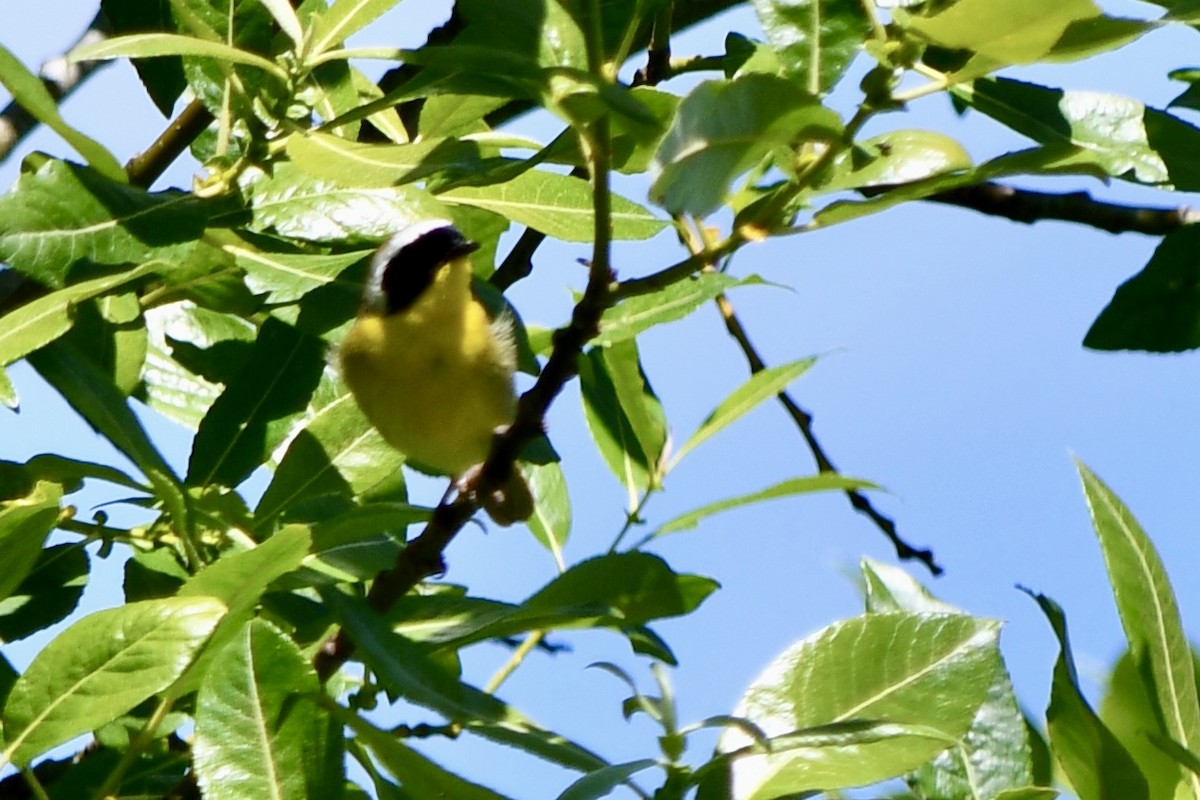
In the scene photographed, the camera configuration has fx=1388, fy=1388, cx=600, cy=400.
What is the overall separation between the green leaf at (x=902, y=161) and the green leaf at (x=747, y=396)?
48 centimetres

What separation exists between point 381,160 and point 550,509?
796 millimetres

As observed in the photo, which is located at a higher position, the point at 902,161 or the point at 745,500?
the point at 902,161

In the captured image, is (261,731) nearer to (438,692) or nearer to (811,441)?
(438,692)

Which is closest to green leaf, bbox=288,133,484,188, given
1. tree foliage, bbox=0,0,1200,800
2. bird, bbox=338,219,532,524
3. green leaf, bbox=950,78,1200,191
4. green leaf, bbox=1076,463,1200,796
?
tree foliage, bbox=0,0,1200,800

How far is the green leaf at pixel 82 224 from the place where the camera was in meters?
1.34

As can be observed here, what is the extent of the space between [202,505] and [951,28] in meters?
0.91

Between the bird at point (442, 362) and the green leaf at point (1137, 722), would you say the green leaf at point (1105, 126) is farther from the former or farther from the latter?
the bird at point (442, 362)

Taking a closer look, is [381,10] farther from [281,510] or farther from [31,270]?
[281,510]

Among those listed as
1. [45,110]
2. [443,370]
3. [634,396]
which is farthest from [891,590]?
[443,370]

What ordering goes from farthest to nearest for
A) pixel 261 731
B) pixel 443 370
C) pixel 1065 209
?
pixel 443 370 < pixel 1065 209 < pixel 261 731

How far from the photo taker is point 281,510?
1560 millimetres

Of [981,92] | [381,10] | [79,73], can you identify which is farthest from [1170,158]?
[79,73]

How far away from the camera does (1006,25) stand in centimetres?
96

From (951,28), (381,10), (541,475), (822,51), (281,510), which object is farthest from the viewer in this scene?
(541,475)
